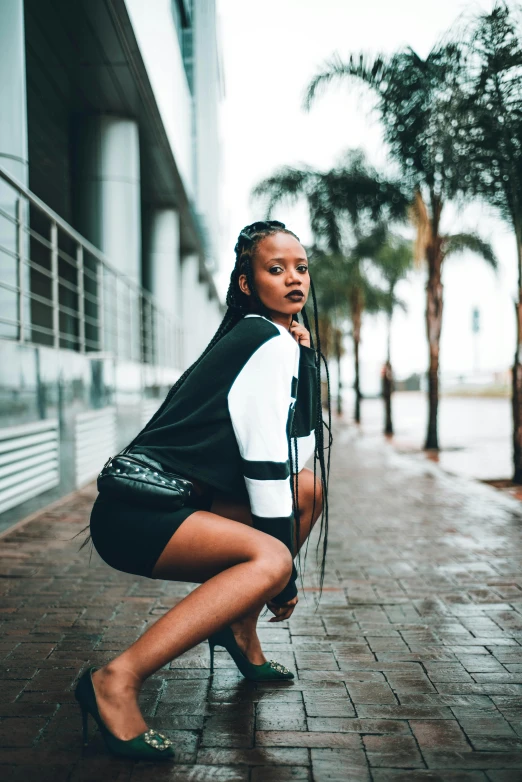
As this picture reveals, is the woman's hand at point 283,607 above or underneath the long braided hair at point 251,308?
underneath

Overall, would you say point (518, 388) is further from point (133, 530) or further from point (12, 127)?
point (133, 530)

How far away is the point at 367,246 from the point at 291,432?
1784 cm

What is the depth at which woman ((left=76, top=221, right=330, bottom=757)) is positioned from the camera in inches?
84.4

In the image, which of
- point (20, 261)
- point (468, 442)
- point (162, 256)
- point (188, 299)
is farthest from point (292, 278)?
point (188, 299)

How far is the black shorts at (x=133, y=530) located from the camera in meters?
2.20

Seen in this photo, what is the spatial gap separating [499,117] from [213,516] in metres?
8.07

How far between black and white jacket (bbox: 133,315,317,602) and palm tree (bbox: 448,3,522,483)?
743 cm

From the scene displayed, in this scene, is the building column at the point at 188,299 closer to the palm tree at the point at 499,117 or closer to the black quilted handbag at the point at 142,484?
the palm tree at the point at 499,117

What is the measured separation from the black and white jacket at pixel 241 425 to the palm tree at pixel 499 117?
7428 mm

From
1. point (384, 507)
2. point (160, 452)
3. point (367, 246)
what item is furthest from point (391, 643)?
point (367, 246)

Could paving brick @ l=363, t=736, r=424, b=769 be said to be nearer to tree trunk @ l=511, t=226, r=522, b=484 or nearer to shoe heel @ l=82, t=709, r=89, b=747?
shoe heel @ l=82, t=709, r=89, b=747

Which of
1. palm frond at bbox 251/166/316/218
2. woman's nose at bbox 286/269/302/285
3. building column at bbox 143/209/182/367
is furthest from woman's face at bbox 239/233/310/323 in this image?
building column at bbox 143/209/182/367

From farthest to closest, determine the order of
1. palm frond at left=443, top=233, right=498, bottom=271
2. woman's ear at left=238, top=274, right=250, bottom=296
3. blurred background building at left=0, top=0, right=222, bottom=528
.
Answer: palm frond at left=443, top=233, right=498, bottom=271
blurred background building at left=0, top=0, right=222, bottom=528
woman's ear at left=238, top=274, right=250, bottom=296

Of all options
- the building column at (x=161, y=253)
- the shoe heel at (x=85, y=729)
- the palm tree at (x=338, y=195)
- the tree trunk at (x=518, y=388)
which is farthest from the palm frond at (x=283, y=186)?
the shoe heel at (x=85, y=729)
